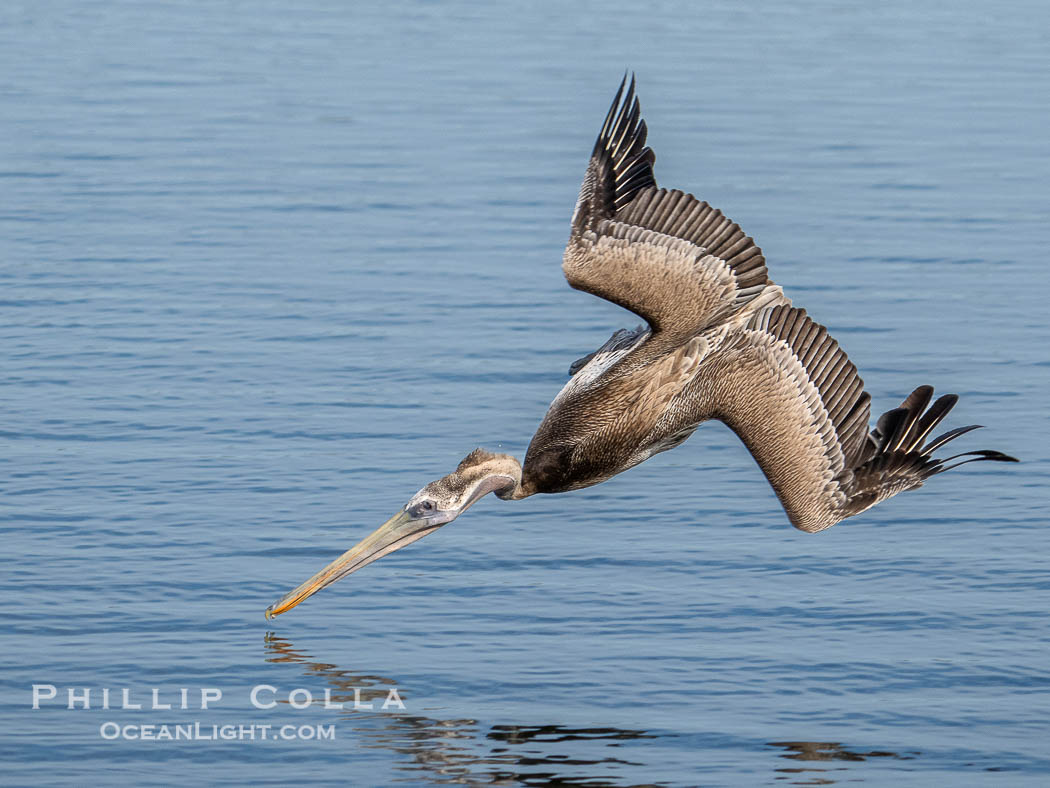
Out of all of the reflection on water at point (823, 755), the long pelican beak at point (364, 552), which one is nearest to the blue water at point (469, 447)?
the reflection on water at point (823, 755)

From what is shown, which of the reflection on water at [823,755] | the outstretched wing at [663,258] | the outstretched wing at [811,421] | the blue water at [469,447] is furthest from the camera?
the outstretched wing at [811,421]

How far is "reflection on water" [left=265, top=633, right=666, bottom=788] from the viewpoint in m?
8.31

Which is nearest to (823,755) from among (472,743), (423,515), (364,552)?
(472,743)

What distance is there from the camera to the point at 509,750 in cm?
854

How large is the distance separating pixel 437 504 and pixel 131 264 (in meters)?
8.13

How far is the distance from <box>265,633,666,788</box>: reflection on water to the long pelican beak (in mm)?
419

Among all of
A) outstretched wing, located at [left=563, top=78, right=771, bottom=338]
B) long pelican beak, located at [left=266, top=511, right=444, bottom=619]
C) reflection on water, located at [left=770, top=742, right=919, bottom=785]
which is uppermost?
outstretched wing, located at [left=563, top=78, right=771, bottom=338]

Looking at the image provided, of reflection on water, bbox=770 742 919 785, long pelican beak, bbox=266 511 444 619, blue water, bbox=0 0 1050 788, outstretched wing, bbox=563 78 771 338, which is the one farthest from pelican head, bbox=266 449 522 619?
reflection on water, bbox=770 742 919 785

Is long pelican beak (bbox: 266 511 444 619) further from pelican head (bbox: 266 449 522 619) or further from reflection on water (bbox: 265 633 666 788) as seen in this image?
reflection on water (bbox: 265 633 666 788)

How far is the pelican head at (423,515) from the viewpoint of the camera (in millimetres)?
9344

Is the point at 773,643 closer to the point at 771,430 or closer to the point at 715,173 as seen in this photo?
the point at 771,430

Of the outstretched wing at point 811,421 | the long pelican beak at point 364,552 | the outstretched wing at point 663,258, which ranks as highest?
the outstretched wing at point 663,258

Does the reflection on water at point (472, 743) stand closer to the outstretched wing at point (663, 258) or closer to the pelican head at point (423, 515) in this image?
the pelican head at point (423, 515)

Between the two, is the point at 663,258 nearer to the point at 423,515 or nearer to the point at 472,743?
the point at 423,515
